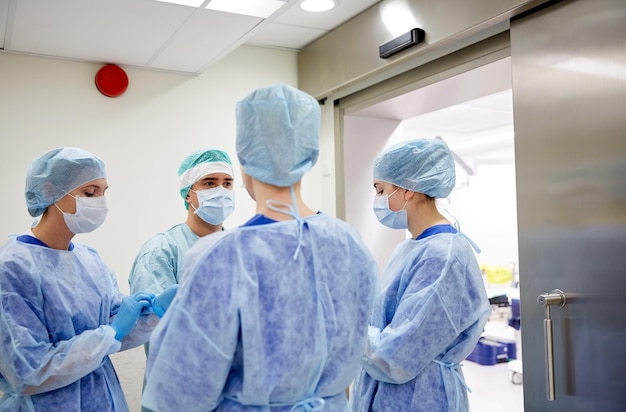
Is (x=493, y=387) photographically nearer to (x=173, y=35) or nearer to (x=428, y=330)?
(x=428, y=330)

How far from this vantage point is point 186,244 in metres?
2.01

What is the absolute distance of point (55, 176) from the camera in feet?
5.15

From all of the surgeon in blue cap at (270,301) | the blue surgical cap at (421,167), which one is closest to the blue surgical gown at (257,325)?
the surgeon in blue cap at (270,301)

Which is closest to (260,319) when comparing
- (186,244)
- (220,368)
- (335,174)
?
(220,368)

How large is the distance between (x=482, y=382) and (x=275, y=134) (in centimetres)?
383

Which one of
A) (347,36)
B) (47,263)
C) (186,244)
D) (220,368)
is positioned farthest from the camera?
(347,36)

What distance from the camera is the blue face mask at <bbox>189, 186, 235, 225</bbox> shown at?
1.99 meters

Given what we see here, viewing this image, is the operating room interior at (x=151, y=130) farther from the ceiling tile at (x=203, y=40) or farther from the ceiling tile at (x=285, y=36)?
the ceiling tile at (x=203, y=40)

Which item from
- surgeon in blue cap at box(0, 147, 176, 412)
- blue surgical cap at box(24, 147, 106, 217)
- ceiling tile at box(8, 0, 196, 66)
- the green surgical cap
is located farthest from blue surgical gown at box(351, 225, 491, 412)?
ceiling tile at box(8, 0, 196, 66)

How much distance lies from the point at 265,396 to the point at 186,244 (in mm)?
1069

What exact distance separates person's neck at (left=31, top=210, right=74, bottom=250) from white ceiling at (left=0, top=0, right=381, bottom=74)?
85 cm

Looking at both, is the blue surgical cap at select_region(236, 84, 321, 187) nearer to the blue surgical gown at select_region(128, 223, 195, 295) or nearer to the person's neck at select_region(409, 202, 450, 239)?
the person's neck at select_region(409, 202, 450, 239)

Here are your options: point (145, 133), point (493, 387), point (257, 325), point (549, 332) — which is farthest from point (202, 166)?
point (493, 387)

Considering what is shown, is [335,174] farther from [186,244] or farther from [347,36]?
[186,244]
